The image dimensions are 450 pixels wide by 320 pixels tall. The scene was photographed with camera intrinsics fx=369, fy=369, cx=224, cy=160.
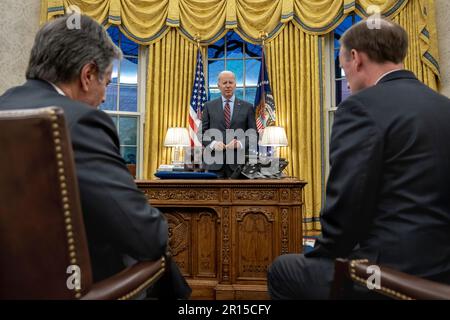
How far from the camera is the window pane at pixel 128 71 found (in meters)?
6.15

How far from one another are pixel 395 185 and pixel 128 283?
85 centimetres

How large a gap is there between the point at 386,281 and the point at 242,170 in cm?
210

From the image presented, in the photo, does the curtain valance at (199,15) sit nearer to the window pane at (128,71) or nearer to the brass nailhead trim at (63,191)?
the window pane at (128,71)

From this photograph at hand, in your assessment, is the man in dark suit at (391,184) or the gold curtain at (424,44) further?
the gold curtain at (424,44)

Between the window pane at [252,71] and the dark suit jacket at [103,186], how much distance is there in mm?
5280

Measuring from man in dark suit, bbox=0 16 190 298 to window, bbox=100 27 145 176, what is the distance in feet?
16.1

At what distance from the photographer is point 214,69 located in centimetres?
627

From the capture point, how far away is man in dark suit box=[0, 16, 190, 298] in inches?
39.7

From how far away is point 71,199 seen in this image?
2.82 feet

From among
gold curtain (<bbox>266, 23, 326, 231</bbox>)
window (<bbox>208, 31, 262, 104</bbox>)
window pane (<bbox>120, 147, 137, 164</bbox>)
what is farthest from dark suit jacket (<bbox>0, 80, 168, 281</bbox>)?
window (<bbox>208, 31, 262, 104</bbox>)

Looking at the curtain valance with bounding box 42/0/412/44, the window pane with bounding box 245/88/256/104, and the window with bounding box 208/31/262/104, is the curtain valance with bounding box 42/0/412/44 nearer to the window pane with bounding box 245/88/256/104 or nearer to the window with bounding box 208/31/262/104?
the window with bounding box 208/31/262/104

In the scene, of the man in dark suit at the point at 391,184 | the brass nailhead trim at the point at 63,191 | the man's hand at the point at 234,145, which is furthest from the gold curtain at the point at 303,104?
the brass nailhead trim at the point at 63,191

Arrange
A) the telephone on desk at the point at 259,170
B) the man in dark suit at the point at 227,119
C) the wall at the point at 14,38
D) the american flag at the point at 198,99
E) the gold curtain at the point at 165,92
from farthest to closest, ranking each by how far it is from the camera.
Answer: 1. the gold curtain at the point at 165,92
2. the wall at the point at 14,38
3. the american flag at the point at 198,99
4. the man in dark suit at the point at 227,119
5. the telephone on desk at the point at 259,170
